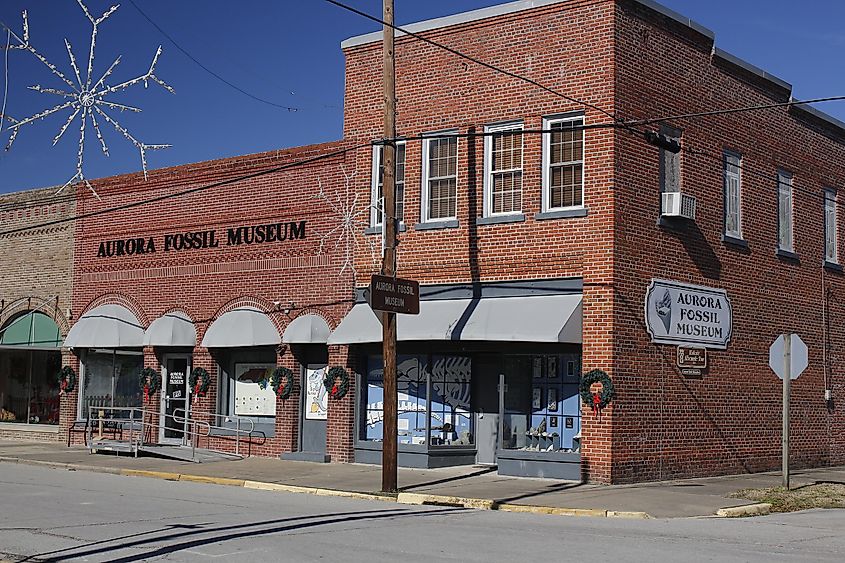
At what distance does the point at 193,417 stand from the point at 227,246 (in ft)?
14.1

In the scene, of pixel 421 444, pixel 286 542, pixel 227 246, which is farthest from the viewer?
pixel 227 246

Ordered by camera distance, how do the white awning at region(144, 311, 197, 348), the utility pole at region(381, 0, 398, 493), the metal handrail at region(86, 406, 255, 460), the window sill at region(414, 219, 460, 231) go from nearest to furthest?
the utility pole at region(381, 0, 398, 493) < the window sill at region(414, 219, 460, 231) < the metal handrail at region(86, 406, 255, 460) < the white awning at region(144, 311, 197, 348)

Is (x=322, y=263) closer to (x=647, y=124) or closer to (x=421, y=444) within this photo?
(x=421, y=444)

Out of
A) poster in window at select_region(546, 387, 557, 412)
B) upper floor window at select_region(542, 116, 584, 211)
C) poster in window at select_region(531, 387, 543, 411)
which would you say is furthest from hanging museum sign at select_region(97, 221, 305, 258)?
poster in window at select_region(546, 387, 557, 412)

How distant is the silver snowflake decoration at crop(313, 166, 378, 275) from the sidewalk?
4687 mm

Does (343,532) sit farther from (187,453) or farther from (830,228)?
(830,228)

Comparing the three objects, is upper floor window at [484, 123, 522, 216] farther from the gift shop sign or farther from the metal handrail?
the metal handrail

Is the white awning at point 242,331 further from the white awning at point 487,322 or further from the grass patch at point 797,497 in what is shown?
the grass patch at point 797,497

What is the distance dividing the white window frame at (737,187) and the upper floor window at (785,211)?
206 centimetres

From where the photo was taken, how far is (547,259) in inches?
845

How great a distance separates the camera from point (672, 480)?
2158 centimetres

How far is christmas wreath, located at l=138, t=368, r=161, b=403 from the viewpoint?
28.0 meters

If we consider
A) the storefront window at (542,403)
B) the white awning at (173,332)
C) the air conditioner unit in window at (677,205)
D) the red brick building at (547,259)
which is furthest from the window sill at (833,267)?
the white awning at (173,332)

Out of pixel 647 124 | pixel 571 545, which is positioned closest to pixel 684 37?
pixel 647 124
